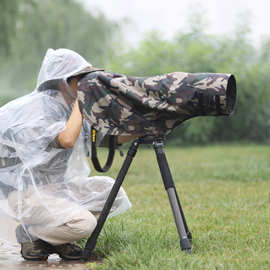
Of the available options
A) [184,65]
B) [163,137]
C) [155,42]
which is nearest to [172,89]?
[163,137]

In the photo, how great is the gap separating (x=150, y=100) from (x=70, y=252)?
1.36 m

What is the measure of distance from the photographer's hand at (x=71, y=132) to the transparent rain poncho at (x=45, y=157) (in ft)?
0.27

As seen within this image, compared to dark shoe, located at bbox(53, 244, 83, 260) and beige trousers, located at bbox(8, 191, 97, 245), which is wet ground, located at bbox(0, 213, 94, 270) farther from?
beige trousers, located at bbox(8, 191, 97, 245)

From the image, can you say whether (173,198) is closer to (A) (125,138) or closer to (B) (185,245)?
(B) (185,245)

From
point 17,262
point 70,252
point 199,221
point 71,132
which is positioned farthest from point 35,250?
point 199,221

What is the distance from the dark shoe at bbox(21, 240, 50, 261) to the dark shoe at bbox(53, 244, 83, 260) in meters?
0.13

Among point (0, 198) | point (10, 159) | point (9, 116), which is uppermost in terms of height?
point (9, 116)

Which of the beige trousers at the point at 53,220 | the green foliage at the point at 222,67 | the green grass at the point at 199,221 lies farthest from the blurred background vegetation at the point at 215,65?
the beige trousers at the point at 53,220

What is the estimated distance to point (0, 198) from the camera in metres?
4.10

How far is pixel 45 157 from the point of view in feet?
13.4

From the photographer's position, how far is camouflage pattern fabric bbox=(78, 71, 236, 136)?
3668 millimetres

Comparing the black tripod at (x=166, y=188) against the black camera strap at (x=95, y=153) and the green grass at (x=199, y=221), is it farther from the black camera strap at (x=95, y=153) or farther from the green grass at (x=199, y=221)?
the black camera strap at (x=95, y=153)

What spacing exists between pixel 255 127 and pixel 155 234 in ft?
39.9

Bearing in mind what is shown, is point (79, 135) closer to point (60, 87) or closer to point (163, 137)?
point (60, 87)
